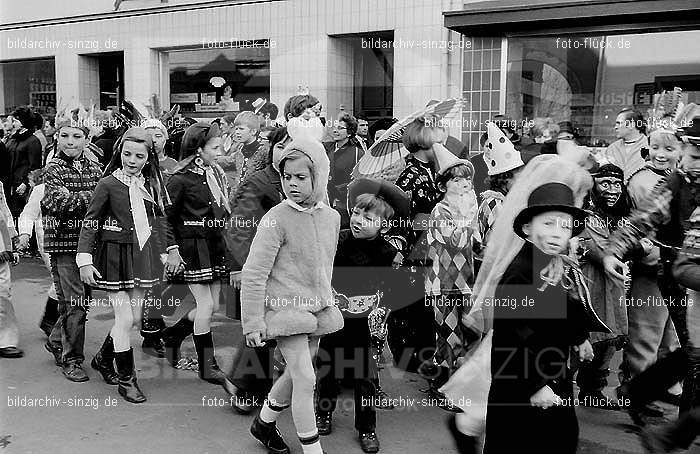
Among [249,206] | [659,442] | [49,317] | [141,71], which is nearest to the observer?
[659,442]

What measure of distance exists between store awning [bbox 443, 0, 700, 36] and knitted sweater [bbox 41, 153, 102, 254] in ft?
21.1

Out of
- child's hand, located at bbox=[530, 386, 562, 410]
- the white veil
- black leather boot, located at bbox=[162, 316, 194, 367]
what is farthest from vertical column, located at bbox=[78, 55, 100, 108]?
child's hand, located at bbox=[530, 386, 562, 410]

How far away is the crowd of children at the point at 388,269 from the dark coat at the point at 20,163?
4385 mm

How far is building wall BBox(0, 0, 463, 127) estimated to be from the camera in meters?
10.8

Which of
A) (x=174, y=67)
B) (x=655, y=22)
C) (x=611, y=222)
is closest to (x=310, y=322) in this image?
(x=611, y=222)

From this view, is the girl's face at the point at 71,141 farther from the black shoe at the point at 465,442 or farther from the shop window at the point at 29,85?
the shop window at the point at 29,85

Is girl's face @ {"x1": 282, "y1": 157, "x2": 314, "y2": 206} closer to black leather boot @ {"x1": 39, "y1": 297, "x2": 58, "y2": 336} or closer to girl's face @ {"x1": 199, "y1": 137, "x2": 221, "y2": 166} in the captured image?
girl's face @ {"x1": 199, "y1": 137, "x2": 221, "y2": 166}

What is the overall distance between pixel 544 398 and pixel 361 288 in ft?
5.14

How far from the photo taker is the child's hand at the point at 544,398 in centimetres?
293

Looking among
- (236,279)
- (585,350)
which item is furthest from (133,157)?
(585,350)

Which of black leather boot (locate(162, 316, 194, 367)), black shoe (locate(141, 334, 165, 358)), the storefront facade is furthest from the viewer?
the storefront facade

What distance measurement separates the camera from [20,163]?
9875mm

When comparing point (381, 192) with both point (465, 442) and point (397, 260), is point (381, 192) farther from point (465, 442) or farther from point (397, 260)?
point (465, 442)

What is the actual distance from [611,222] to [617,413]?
128cm
